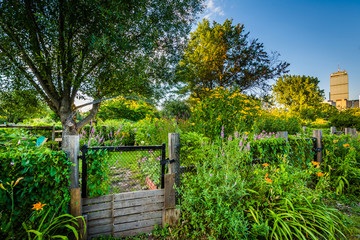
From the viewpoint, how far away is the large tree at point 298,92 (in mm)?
21889

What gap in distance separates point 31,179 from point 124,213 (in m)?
1.20

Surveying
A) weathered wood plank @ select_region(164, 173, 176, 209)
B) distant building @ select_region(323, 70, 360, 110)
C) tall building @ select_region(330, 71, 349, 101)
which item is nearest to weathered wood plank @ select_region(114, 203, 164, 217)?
weathered wood plank @ select_region(164, 173, 176, 209)

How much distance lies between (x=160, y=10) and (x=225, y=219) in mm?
5925

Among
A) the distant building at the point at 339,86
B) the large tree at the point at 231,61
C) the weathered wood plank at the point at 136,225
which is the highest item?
the distant building at the point at 339,86

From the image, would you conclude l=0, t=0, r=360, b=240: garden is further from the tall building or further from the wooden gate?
the tall building

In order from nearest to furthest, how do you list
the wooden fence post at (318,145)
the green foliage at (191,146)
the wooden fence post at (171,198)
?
the wooden fence post at (171,198) → the green foliage at (191,146) → the wooden fence post at (318,145)

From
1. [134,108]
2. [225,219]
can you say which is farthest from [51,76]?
[134,108]

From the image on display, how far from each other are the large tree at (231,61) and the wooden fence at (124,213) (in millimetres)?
12948

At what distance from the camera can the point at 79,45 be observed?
4.70 m

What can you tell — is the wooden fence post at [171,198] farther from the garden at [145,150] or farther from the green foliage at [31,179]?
the green foliage at [31,179]

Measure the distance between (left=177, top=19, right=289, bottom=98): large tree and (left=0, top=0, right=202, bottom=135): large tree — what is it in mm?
9792

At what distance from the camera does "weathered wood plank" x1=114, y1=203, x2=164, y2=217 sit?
2.28m

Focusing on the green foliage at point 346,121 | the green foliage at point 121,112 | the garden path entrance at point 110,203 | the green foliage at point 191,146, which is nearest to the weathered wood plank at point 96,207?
the garden path entrance at point 110,203

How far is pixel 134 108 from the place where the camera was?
53.6 feet
